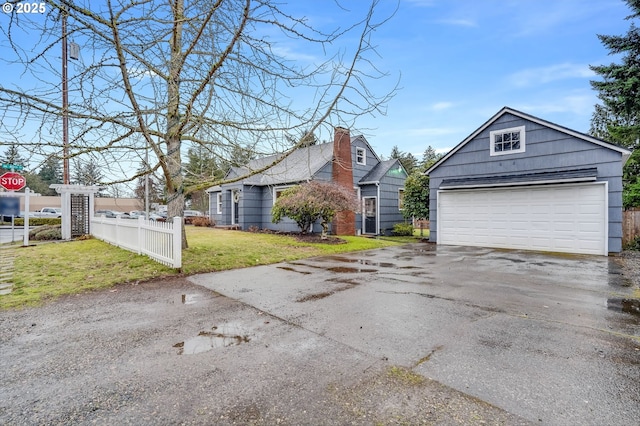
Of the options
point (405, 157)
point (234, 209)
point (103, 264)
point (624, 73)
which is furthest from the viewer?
point (405, 157)

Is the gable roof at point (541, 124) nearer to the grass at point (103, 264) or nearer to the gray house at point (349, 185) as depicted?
the gray house at point (349, 185)

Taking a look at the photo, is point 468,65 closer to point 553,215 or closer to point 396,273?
point 553,215

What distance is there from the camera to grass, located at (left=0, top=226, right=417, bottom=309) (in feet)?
18.5

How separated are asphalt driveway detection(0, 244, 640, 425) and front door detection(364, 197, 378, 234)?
11608 millimetres

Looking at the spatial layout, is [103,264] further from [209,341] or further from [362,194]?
[362,194]

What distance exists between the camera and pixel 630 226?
11.8 metres

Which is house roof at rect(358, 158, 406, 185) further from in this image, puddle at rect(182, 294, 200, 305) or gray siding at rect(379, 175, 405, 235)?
puddle at rect(182, 294, 200, 305)

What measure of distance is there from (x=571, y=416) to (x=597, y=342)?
70.1 inches

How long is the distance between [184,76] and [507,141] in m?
11.7

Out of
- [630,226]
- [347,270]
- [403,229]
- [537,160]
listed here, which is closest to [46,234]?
[347,270]

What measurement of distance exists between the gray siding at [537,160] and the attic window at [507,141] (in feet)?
0.48

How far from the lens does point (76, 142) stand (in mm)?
5629

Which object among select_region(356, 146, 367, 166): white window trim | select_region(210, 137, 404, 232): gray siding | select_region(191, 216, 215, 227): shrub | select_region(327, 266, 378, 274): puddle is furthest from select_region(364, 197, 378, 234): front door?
select_region(191, 216, 215, 227): shrub
